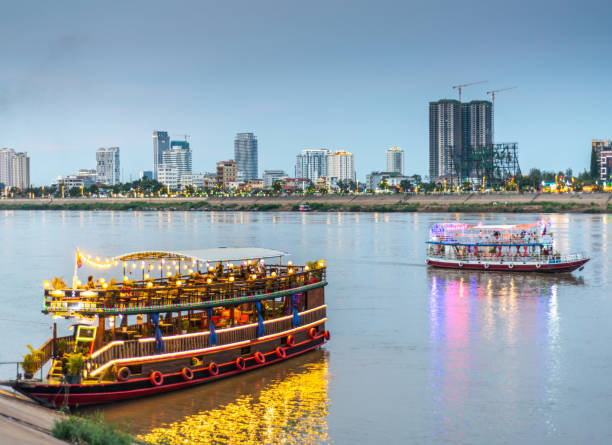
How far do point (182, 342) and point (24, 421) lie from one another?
22.7 ft

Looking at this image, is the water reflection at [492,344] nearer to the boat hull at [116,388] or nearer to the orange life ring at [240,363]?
the orange life ring at [240,363]

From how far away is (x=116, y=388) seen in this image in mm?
21281

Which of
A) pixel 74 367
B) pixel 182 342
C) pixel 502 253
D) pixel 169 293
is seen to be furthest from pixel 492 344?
pixel 502 253

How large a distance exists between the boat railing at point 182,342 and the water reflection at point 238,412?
4.84 feet

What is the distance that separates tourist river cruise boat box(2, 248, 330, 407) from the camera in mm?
20922

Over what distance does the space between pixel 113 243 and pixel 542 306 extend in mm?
59278

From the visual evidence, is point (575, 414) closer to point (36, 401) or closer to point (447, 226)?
point (36, 401)

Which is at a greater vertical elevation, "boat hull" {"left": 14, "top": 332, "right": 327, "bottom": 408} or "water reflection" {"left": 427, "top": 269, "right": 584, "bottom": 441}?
"boat hull" {"left": 14, "top": 332, "right": 327, "bottom": 408}

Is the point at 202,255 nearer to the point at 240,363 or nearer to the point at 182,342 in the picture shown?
the point at 240,363

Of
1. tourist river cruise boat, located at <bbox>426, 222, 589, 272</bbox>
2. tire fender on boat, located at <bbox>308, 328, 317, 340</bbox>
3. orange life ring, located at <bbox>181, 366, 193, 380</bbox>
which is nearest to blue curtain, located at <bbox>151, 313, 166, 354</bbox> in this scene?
orange life ring, located at <bbox>181, 366, 193, 380</bbox>

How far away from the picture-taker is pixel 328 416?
22.5m

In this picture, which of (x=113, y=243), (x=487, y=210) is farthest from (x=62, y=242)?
(x=487, y=210)

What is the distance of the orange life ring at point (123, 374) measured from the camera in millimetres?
21281

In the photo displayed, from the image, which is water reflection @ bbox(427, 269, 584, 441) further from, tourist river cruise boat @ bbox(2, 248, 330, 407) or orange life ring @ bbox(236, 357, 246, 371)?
orange life ring @ bbox(236, 357, 246, 371)
